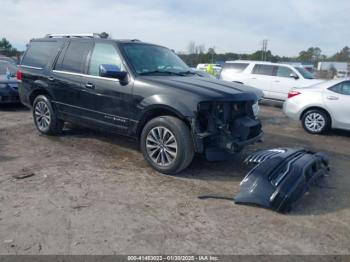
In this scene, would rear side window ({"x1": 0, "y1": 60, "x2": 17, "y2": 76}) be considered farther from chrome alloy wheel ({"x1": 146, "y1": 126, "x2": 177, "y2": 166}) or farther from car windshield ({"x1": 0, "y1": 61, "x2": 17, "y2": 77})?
chrome alloy wheel ({"x1": 146, "y1": 126, "x2": 177, "y2": 166})

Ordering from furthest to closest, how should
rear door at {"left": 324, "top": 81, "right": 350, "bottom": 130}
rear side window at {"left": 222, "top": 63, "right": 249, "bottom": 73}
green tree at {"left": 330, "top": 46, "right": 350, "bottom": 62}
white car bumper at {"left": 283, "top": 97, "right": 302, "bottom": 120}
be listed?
green tree at {"left": 330, "top": 46, "right": 350, "bottom": 62}, rear side window at {"left": 222, "top": 63, "right": 249, "bottom": 73}, white car bumper at {"left": 283, "top": 97, "right": 302, "bottom": 120}, rear door at {"left": 324, "top": 81, "right": 350, "bottom": 130}

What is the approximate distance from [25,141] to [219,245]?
4796 millimetres

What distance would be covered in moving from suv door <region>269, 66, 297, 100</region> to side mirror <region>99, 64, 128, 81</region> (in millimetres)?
9083

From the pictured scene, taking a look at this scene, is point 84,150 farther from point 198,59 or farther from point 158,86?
point 198,59

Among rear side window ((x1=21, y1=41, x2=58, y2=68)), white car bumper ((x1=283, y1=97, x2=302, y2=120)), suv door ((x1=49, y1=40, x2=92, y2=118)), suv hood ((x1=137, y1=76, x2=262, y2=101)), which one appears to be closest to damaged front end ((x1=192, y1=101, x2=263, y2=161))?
suv hood ((x1=137, y1=76, x2=262, y2=101))

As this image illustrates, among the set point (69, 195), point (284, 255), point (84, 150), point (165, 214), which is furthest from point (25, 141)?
point (284, 255)

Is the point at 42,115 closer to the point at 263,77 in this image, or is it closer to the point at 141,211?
the point at 141,211

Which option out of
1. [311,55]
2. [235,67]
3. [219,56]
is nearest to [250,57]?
[219,56]

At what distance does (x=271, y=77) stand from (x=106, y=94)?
924 centimetres

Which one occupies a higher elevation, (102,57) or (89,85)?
(102,57)

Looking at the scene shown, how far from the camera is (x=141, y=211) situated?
3969 millimetres

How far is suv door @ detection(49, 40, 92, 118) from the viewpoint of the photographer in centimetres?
622

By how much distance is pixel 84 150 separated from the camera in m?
6.27

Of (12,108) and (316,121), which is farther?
(12,108)
